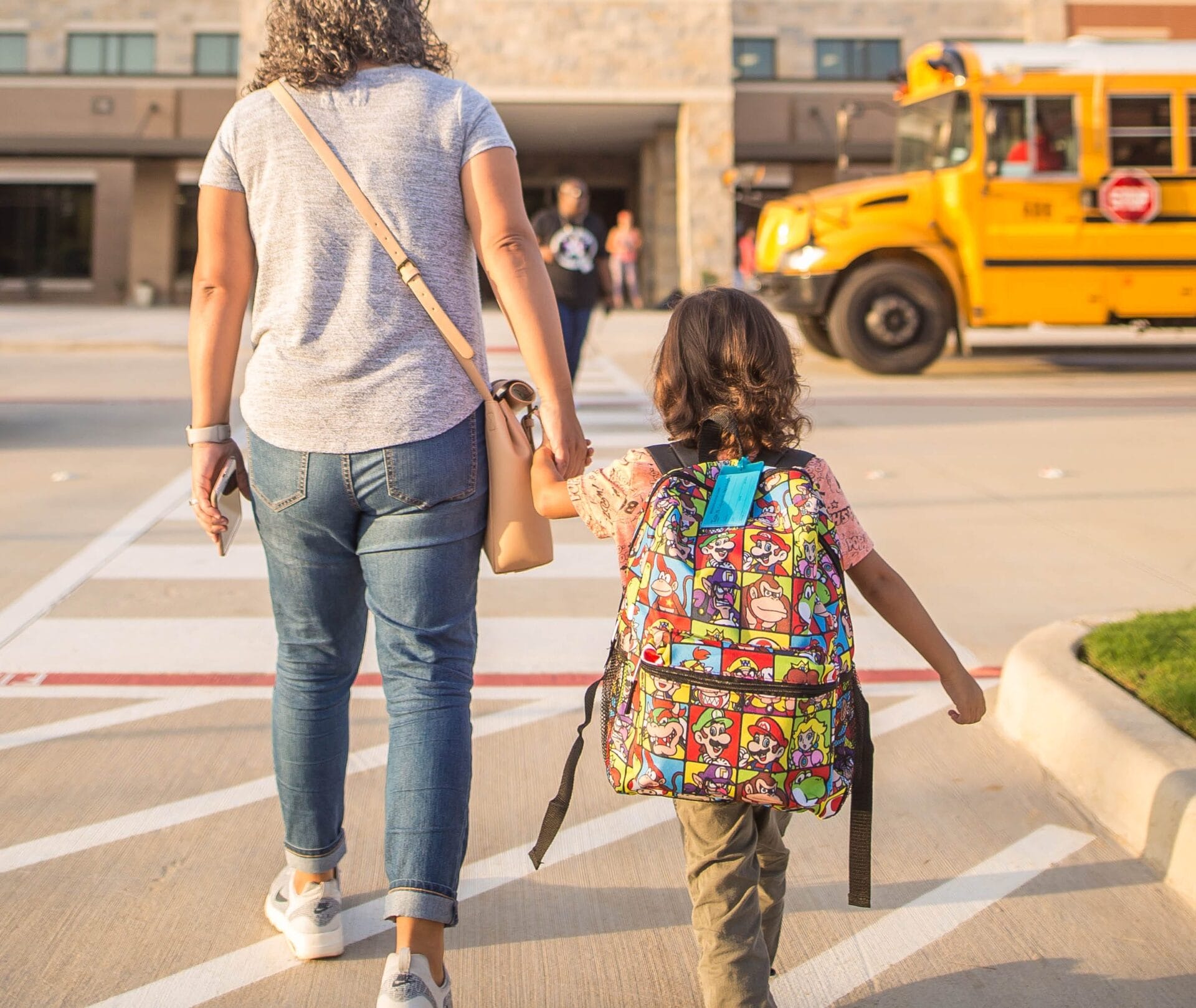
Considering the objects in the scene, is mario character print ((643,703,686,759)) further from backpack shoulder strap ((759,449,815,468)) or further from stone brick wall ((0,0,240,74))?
stone brick wall ((0,0,240,74))

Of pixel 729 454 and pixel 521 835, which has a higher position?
pixel 729 454

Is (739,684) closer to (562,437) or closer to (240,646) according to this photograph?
(562,437)

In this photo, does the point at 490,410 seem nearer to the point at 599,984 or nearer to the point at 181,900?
the point at 599,984

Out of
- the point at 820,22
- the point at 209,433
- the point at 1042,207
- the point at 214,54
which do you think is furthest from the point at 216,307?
the point at 214,54

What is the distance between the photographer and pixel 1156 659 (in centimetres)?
415

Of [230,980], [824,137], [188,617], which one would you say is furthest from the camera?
[824,137]

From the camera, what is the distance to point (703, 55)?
29156 millimetres

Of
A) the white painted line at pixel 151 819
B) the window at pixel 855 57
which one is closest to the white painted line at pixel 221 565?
the white painted line at pixel 151 819

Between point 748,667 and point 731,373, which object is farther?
point 731,373

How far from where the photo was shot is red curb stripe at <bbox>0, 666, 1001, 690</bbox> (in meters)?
4.64

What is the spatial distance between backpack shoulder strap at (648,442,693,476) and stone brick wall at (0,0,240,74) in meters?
37.4

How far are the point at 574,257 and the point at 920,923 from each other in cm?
744

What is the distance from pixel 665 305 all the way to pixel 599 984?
135 centimetres

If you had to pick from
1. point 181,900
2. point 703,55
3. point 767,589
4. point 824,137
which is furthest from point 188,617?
point 824,137
